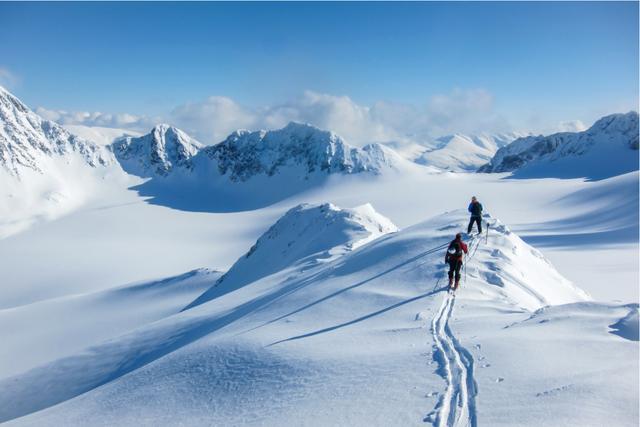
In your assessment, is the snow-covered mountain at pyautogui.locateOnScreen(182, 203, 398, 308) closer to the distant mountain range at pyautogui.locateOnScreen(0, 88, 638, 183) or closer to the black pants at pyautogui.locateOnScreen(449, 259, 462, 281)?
the black pants at pyautogui.locateOnScreen(449, 259, 462, 281)

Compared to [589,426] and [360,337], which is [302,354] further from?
[589,426]

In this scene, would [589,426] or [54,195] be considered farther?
[54,195]

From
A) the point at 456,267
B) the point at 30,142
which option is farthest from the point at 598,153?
the point at 30,142

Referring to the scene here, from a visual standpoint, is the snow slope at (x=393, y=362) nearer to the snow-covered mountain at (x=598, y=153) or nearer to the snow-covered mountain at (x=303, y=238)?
the snow-covered mountain at (x=303, y=238)

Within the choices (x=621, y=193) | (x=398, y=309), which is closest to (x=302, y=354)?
(x=398, y=309)

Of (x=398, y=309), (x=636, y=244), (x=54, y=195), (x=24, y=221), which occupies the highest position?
(x=54, y=195)

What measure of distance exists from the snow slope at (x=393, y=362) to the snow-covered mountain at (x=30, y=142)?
5917 inches

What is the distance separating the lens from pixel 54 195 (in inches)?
5295

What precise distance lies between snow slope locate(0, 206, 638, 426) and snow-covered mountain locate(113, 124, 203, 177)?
15885 cm

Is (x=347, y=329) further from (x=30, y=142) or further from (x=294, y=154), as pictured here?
(x=30, y=142)

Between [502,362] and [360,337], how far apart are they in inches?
136

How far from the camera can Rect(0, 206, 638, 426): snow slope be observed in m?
6.77

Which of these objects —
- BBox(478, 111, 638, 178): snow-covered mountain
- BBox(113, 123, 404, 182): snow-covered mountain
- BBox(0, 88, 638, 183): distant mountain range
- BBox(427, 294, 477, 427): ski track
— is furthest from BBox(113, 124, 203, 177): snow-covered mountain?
BBox(427, 294, 477, 427): ski track

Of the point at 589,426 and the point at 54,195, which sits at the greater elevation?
the point at 54,195
